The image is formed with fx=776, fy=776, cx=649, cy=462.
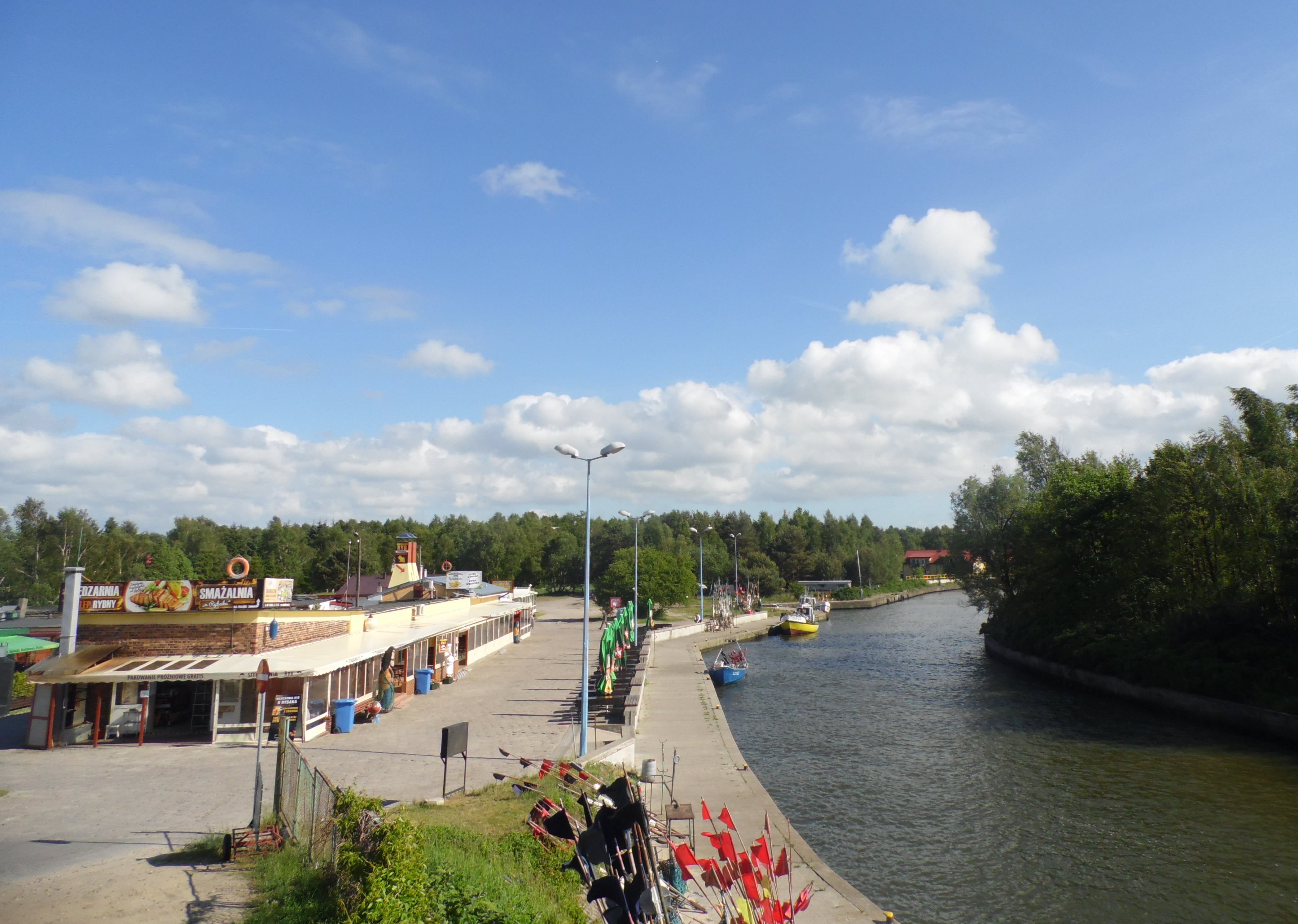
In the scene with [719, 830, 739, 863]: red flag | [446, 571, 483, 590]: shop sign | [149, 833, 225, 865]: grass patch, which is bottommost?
[149, 833, 225, 865]: grass patch

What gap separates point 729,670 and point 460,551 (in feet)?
299

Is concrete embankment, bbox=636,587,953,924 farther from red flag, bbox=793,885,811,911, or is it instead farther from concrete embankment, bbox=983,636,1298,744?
concrete embankment, bbox=983,636,1298,744

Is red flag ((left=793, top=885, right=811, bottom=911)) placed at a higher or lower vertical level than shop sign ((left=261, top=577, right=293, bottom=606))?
lower

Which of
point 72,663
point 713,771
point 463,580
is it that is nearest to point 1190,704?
point 713,771

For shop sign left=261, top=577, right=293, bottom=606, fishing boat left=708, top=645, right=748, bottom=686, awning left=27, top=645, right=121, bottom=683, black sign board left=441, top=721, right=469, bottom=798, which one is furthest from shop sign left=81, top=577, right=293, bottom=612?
fishing boat left=708, top=645, right=748, bottom=686

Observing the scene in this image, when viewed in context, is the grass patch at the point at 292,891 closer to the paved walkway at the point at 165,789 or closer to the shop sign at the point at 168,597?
the paved walkway at the point at 165,789

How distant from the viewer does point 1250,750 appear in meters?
25.2

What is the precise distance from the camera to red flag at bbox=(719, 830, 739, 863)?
34.6ft

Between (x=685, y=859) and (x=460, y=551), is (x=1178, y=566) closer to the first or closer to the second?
(x=685, y=859)

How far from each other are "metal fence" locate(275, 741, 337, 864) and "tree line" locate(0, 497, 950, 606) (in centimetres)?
5229

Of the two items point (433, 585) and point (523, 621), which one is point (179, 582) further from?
point (523, 621)

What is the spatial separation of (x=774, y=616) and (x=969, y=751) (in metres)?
54.7

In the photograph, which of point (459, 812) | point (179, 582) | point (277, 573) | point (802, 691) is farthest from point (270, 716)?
point (277, 573)

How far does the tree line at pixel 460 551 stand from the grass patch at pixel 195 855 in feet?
174
